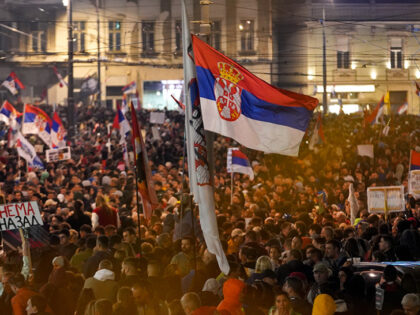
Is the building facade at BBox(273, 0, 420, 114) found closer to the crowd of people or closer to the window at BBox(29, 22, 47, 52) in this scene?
the window at BBox(29, 22, 47, 52)

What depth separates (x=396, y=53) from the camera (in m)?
60.6

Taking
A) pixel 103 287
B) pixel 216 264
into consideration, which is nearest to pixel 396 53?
pixel 216 264

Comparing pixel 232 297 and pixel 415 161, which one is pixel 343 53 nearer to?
pixel 415 161

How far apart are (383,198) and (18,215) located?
5.74 metres

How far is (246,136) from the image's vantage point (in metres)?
8.78

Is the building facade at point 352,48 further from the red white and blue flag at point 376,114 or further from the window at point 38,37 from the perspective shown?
the red white and blue flag at point 376,114

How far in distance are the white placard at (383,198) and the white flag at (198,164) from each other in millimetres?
5656

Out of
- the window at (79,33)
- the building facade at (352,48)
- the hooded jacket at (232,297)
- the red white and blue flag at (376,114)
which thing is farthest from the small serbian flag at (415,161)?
the window at (79,33)

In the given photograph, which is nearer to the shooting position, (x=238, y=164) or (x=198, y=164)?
(x=198, y=164)

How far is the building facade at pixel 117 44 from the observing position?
200 feet

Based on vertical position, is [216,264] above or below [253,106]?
below

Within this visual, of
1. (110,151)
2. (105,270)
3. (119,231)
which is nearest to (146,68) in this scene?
(110,151)

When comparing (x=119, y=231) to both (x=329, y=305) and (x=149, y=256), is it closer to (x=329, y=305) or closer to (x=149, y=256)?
(x=149, y=256)

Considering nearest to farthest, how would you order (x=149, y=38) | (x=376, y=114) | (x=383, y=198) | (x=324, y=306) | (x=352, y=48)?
1. (x=324, y=306)
2. (x=383, y=198)
3. (x=376, y=114)
4. (x=352, y=48)
5. (x=149, y=38)
